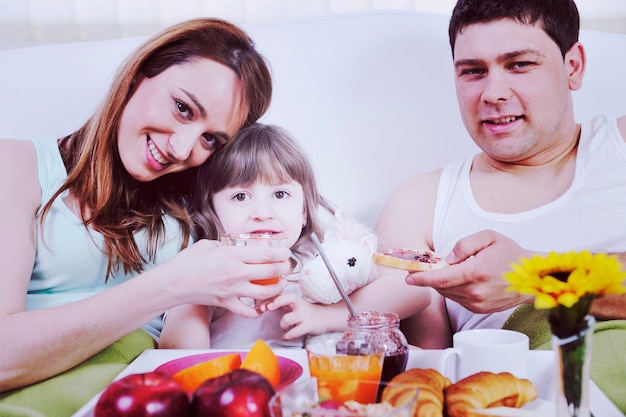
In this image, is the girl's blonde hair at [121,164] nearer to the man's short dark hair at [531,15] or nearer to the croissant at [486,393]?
the man's short dark hair at [531,15]

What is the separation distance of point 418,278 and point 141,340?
22.6 inches

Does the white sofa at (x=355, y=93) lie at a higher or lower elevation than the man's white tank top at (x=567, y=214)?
higher

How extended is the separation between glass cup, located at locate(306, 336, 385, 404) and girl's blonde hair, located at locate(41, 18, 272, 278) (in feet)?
1.93

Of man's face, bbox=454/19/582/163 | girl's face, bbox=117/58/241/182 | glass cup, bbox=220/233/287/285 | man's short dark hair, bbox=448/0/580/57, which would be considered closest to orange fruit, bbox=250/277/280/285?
glass cup, bbox=220/233/287/285

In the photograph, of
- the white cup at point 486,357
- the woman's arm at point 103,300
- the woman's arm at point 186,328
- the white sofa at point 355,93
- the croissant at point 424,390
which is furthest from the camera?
the white sofa at point 355,93

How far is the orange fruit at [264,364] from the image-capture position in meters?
1.09

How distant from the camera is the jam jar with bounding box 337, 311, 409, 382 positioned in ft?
3.67

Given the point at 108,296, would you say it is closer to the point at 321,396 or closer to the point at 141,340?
the point at 141,340

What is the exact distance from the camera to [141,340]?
1360 mm

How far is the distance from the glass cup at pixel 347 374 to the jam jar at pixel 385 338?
4.2 inches

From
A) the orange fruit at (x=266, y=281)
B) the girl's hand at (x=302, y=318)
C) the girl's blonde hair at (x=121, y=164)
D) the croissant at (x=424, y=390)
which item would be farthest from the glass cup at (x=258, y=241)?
the croissant at (x=424, y=390)

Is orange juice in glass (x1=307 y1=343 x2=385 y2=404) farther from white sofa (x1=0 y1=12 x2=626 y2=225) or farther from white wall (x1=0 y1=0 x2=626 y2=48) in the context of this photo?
white wall (x1=0 y1=0 x2=626 y2=48)

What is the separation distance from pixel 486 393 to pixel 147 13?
1.22 meters

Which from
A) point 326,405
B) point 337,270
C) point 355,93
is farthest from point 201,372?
point 355,93
